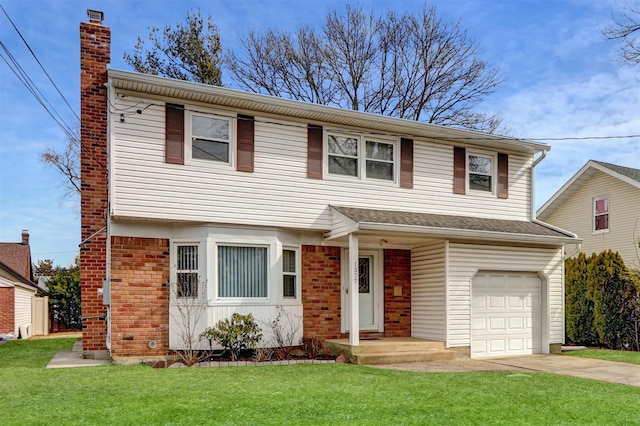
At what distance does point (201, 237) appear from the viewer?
1077 cm

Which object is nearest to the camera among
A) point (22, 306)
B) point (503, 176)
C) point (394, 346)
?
point (394, 346)

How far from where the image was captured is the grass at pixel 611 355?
37.5ft

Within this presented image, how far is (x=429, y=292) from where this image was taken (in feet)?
40.5

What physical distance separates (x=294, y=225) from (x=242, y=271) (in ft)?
4.88

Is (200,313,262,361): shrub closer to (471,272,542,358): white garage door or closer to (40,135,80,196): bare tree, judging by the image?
(471,272,542,358): white garage door

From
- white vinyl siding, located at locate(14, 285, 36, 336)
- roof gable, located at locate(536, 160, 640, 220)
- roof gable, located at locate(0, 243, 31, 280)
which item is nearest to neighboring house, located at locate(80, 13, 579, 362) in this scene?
roof gable, located at locate(536, 160, 640, 220)

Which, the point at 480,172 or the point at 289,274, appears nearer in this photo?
the point at 289,274

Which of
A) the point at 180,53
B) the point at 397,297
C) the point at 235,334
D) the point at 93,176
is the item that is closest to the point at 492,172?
the point at 397,297

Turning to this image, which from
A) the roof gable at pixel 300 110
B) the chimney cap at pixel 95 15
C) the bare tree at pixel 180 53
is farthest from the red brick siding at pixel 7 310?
the roof gable at pixel 300 110

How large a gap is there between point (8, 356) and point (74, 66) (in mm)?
6833

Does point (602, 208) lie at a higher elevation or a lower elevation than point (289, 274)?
higher

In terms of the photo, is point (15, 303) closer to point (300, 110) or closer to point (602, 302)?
point (300, 110)

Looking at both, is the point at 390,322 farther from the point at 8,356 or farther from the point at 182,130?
the point at 8,356

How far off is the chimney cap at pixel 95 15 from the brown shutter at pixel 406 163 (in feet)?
23.9
